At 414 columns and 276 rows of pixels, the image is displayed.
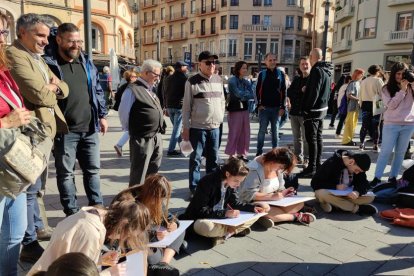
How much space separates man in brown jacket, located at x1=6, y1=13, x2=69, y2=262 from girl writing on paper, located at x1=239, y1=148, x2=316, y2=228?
82.2 inches

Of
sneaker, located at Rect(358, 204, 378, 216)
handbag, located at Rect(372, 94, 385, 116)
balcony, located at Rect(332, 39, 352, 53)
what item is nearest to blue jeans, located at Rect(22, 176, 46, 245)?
sneaker, located at Rect(358, 204, 378, 216)

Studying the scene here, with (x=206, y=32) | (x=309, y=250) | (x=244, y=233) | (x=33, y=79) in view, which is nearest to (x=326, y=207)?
(x=309, y=250)

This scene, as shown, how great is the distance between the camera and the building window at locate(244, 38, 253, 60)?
1710 inches

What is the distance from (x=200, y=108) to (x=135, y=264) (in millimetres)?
2532

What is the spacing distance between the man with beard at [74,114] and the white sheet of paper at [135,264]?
1382 mm

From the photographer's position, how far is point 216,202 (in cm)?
353

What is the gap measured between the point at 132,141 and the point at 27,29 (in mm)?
1530

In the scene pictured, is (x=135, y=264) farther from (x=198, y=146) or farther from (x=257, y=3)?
(x=257, y=3)

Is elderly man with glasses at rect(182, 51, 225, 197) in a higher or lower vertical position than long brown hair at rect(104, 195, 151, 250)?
higher

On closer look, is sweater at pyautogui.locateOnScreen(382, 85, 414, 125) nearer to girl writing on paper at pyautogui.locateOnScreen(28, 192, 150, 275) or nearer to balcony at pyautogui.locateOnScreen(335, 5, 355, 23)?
girl writing on paper at pyautogui.locateOnScreen(28, 192, 150, 275)

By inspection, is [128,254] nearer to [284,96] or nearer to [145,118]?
[145,118]

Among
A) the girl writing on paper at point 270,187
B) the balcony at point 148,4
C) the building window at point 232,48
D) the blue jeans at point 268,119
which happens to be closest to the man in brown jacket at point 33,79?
the girl writing on paper at point 270,187

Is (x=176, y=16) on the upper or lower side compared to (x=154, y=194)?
upper

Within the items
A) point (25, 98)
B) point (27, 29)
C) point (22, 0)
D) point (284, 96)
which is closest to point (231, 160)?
point (25, 98)
